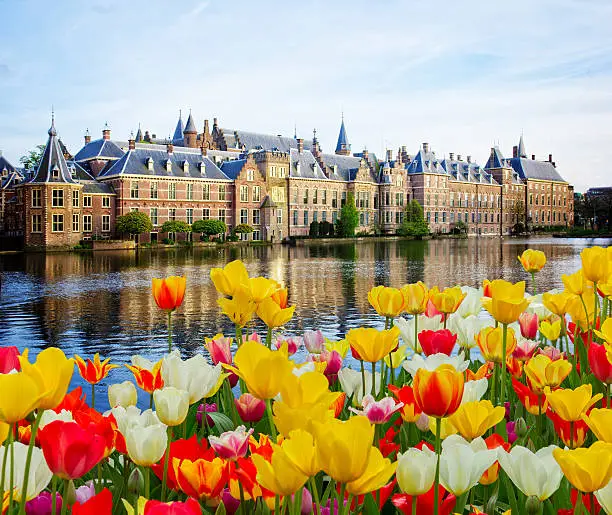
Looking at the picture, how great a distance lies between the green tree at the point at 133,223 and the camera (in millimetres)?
46206

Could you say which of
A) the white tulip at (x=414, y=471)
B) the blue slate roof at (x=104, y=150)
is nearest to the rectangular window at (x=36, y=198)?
the blue slate roof at (x=104, y=150)

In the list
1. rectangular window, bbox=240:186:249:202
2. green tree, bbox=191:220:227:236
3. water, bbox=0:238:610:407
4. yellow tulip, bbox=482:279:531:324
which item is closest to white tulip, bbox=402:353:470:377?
yellow tulip, bbox=482:279:531:324

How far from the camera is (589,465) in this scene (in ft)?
4.15

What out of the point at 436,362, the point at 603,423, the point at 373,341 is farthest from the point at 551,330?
the point at 603,423

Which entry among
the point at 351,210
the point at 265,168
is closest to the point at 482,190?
the point at 351,210

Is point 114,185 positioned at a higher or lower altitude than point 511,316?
higher

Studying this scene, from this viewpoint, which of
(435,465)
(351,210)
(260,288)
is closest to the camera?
(435,465)

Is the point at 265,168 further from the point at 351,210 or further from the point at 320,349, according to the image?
the point at 320,349

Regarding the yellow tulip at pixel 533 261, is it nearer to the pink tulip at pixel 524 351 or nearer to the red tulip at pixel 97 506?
the pink tulip at pixel 524 351

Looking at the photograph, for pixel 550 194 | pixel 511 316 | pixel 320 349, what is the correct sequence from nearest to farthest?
pixel 511 316 → pixel 320 349 → pixel 550 194

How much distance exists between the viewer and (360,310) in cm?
1416

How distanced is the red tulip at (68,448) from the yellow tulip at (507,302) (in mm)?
1403

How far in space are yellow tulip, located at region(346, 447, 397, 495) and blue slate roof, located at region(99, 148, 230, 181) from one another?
48.6 m

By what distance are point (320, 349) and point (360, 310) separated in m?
11.2
